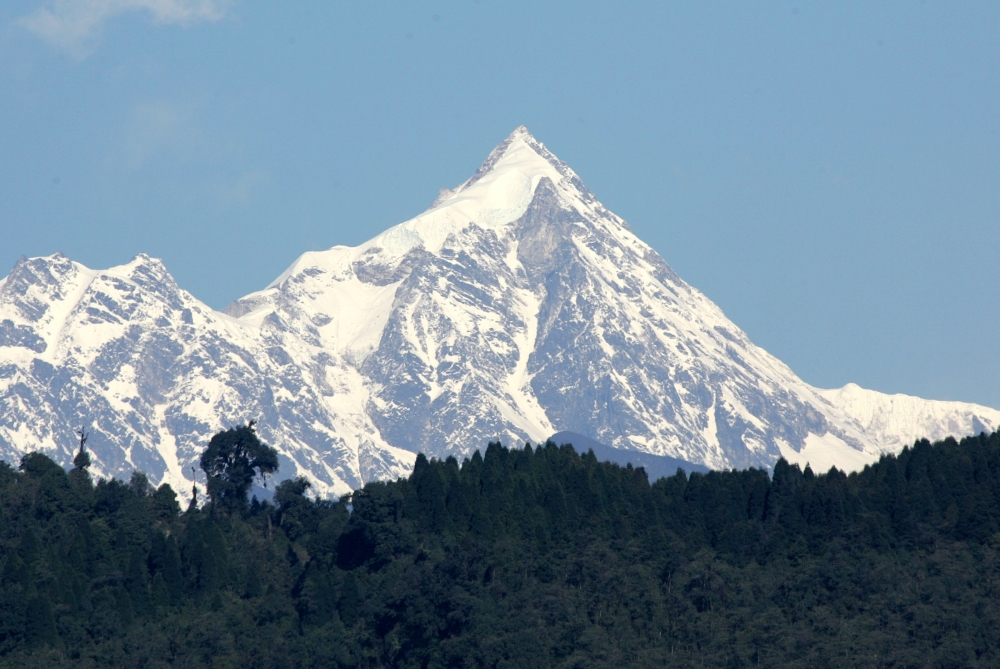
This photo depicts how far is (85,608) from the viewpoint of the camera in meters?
171

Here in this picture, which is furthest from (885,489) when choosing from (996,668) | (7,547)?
(7,547)

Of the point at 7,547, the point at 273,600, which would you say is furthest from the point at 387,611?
the point at 7,547

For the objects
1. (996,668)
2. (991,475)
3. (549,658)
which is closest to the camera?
(996,668)

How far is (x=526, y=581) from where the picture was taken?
176 meters

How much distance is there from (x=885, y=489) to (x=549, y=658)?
50.4 meters

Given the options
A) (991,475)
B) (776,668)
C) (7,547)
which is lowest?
(776,668)

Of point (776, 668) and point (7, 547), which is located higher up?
point (7, 547)

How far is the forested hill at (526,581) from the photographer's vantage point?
16250 centimetres

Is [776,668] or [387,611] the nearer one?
[776,668]

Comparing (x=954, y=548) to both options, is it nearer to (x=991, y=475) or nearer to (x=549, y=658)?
(x=991, y=475)

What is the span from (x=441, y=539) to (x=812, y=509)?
40.5 meters

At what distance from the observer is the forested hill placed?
162500mm

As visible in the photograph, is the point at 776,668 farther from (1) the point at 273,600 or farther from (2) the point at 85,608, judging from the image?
(2) the point at 85,608

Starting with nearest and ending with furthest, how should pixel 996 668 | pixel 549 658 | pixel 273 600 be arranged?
pixel 996 668
pixel 549 658
pixel 273 600
